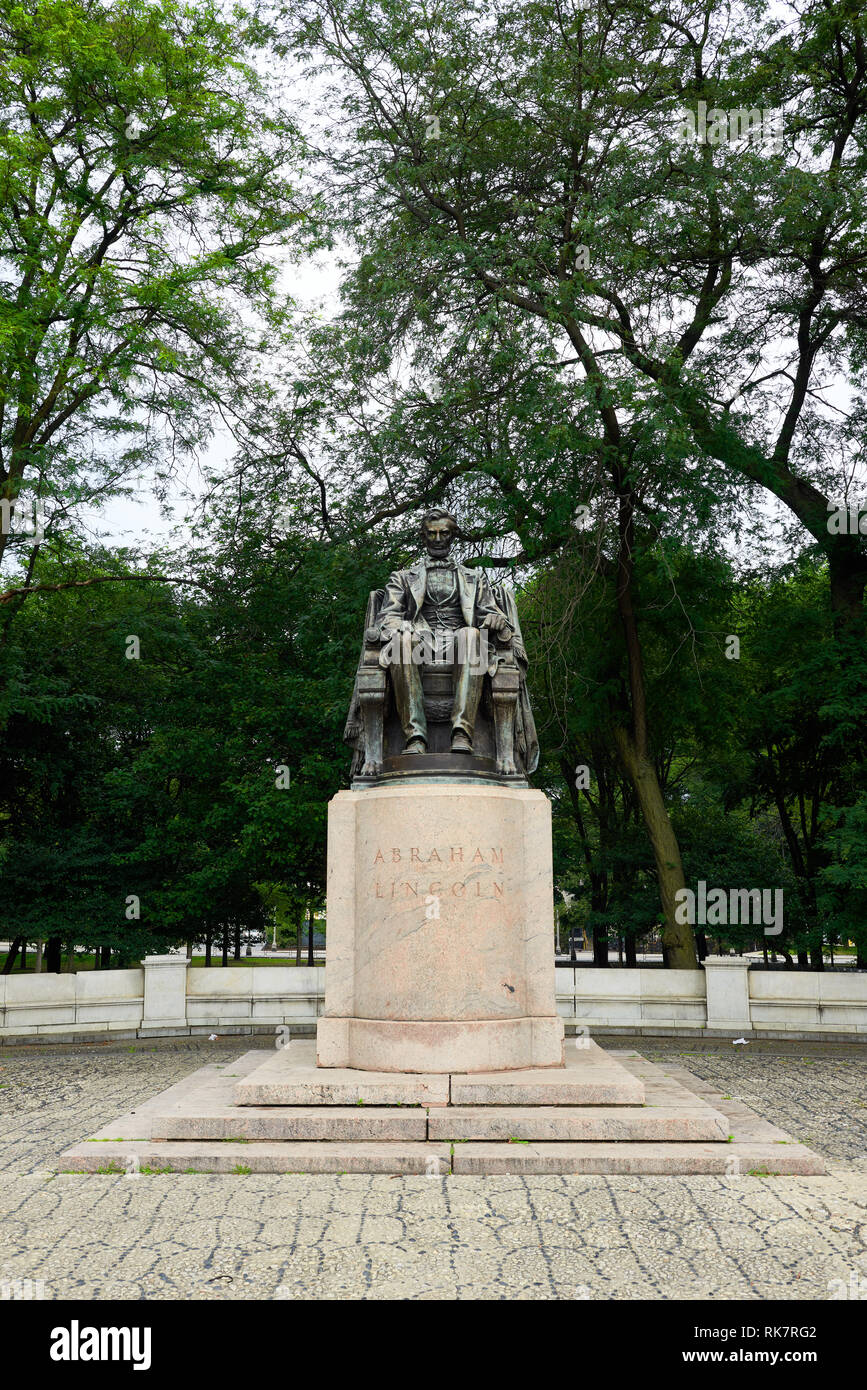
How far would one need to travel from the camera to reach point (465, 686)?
868cm

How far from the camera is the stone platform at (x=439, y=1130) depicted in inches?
249

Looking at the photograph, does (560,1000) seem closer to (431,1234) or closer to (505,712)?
(505,712)

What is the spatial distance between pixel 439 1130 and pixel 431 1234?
1.69 metres

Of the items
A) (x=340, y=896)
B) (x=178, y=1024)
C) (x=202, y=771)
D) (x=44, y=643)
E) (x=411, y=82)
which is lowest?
(x=178, y=1024)

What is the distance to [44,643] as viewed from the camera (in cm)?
2266

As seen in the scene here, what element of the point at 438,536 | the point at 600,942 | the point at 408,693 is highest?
the point at 438,536

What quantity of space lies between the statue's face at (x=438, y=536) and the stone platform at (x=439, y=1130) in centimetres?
448

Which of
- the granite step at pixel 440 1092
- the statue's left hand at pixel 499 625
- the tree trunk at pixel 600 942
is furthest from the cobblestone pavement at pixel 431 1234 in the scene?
the tree trunk at pixel 600 942

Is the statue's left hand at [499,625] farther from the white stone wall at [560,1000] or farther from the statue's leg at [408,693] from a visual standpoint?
the white stone wall at [560,1000]

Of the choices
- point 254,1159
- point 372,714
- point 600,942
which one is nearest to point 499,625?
point 372,714

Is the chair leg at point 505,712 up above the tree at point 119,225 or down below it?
below

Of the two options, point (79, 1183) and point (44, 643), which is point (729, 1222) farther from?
point (44, 643)

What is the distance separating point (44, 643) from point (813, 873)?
17.7 meters

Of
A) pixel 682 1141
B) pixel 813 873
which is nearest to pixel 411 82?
pixel 682 1141
